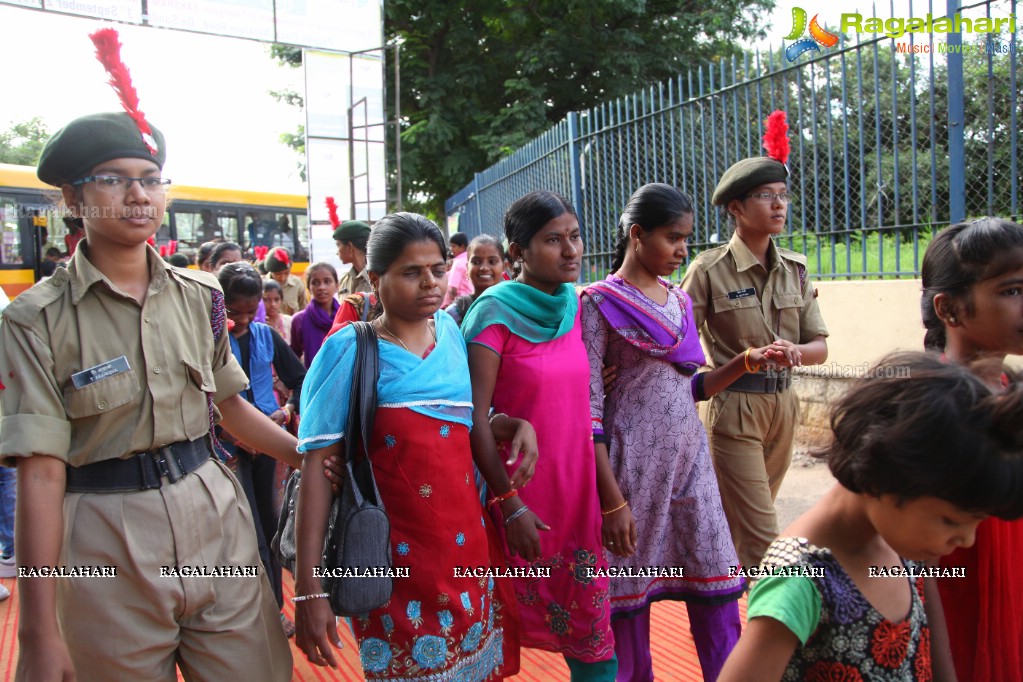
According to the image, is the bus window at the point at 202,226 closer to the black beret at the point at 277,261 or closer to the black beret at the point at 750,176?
the black beret at the point at 277,261

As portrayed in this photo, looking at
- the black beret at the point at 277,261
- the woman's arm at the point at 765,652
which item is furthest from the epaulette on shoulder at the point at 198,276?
the black beret at the point at 277,261

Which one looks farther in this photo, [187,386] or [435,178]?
[435,178]

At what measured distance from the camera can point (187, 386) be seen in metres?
→ 1.85

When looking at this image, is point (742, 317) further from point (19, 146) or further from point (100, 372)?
point (19, 146)

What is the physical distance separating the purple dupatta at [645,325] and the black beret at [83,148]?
60.3 inches

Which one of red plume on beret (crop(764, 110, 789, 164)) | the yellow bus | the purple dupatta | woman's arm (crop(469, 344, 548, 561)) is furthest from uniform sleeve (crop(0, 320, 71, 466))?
the yellow bus

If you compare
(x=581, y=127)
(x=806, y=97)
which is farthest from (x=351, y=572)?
(x=581, y=127)

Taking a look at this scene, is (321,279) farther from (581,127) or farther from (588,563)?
(581,127)

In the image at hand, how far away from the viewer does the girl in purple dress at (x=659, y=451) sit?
2648 millimetres

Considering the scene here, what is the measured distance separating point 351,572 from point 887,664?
1145 mm

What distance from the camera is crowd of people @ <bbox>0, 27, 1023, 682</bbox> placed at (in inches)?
52.6

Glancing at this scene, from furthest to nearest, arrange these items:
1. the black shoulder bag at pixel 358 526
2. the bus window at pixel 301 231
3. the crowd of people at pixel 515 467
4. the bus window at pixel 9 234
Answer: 1. the bus window at pixel 301 231
2. the bus window at pixel 9 234
3. the black shoulder bag at pixel 358 526
4. the crowd of people at pixel 515 467

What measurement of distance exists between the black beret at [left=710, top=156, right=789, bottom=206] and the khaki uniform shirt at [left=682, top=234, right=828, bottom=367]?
208 millimetres

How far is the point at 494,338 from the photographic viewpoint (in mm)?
2428
